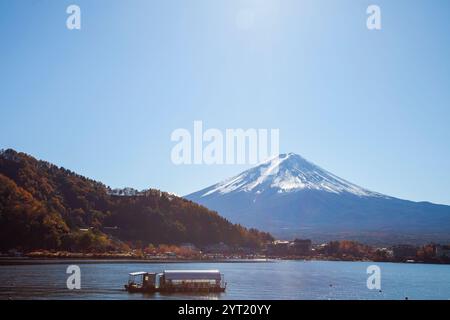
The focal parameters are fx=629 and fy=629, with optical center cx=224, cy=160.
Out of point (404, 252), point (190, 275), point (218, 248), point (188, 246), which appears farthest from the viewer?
point (404, 252)

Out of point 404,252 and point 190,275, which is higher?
point 190,275

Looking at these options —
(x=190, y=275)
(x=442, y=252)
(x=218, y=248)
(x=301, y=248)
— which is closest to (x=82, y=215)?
(x=218, y=248)

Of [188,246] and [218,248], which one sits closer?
[188,246]

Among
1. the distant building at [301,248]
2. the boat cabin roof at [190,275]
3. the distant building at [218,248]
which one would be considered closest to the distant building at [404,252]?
the distant building at [301,248]

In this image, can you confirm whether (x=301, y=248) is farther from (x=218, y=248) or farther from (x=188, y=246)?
(x=188, y=246)

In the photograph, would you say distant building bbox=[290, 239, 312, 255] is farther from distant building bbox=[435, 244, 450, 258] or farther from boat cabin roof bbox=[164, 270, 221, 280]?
boat cabin roof bbox=[164, 270, 221, 280]

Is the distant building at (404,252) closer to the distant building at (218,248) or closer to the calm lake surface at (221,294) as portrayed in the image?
the distant building at (218,248)

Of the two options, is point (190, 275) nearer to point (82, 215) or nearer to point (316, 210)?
point (82, 215)

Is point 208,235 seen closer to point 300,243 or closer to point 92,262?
point 300,243

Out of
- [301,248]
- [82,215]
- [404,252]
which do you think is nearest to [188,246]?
[82,215]

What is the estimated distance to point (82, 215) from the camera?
145ft

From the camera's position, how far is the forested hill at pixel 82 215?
36938 mm

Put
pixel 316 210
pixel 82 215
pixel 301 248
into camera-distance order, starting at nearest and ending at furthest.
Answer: pixel 82 215, pixel 301 248, pixel 316 210

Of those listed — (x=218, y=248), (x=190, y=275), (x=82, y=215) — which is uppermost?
(x=82, y=215)
